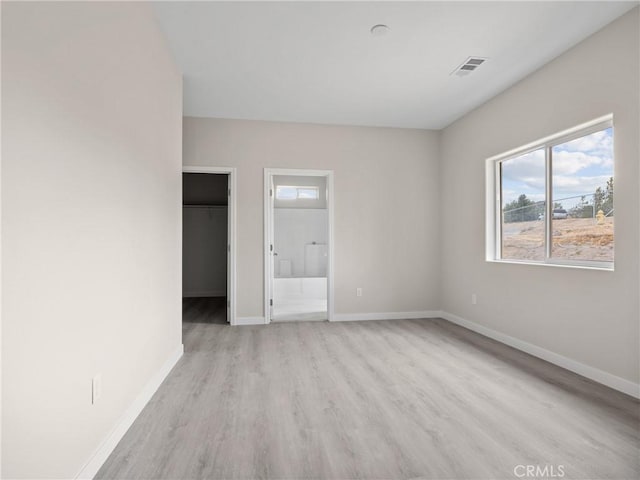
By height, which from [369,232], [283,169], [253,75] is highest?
[253,75]

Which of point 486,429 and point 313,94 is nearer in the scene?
point 486,429

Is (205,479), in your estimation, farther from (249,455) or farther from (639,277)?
(639,277)

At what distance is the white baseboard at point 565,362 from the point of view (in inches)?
100

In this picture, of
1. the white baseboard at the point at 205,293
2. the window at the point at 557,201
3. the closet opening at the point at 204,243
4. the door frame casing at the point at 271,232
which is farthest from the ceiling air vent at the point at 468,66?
the white baseboard at the point at 205,293

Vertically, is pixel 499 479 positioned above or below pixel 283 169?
below

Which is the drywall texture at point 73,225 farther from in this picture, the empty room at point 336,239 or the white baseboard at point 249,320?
the white baseboard at point 249,320

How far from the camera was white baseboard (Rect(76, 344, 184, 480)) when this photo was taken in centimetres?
163

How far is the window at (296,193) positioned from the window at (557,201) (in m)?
4.57

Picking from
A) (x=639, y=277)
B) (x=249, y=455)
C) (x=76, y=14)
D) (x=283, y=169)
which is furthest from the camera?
(x=283, y=169)

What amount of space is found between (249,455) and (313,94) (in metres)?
3.43

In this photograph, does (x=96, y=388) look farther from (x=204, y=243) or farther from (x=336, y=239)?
(x=204, y=243)

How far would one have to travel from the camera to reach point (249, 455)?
6.01ft

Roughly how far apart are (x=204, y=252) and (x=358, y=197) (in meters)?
4.00

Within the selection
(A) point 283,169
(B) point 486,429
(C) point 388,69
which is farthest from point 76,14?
(A) point 283,169
